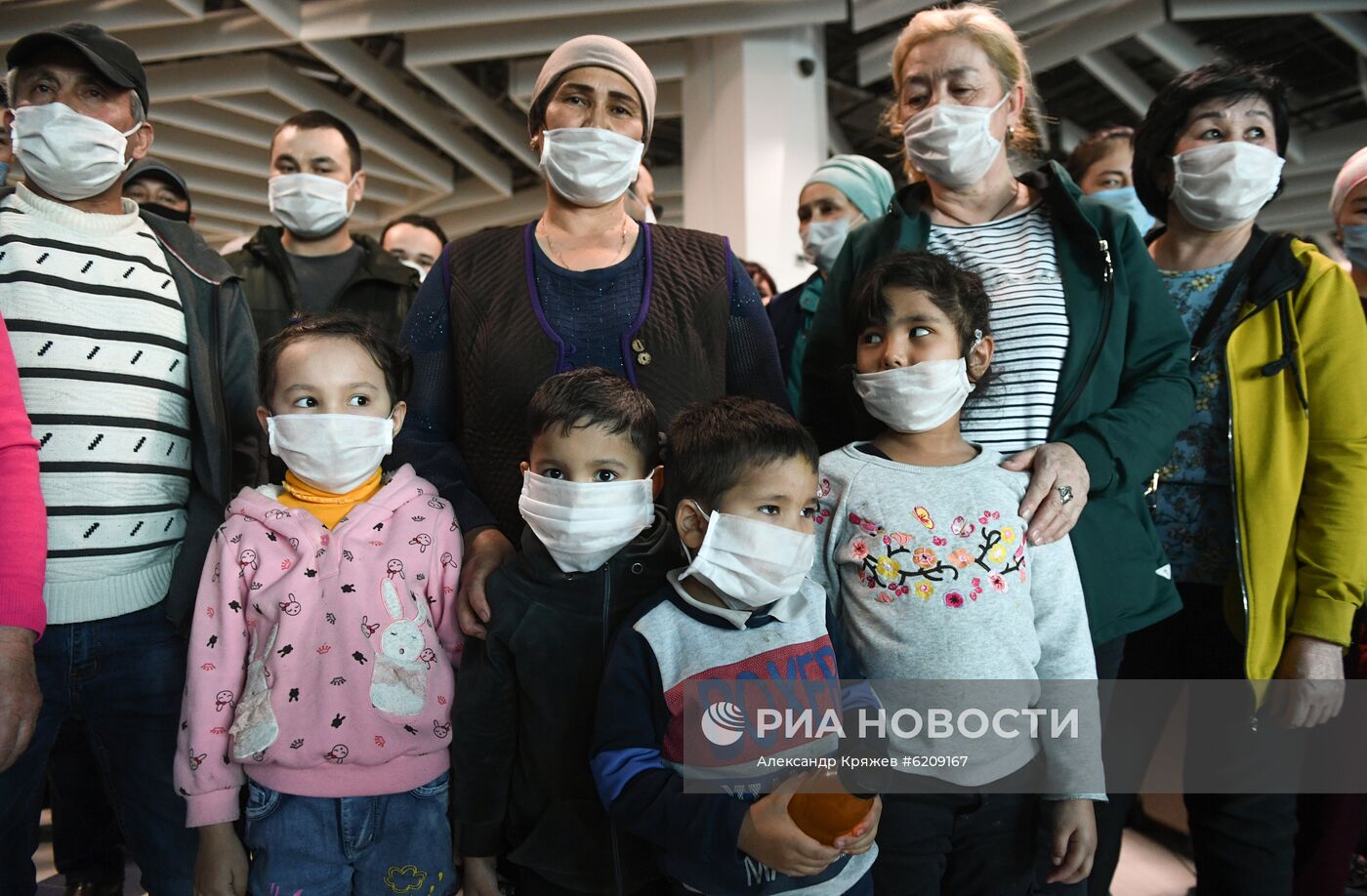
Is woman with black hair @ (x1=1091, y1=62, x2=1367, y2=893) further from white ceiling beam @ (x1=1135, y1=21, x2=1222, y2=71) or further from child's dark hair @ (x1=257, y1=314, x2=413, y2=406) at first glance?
white ceiling beam @ (x1=1135, y1=21, x2=1222, y2=71)

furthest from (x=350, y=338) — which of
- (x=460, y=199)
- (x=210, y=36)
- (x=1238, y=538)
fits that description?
(x=460, y=199)

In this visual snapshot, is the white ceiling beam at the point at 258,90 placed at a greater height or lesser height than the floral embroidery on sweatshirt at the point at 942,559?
greater

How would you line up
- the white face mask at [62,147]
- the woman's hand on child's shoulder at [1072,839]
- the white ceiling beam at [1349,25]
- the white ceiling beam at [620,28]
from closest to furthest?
the woman's hand on child's shoulder at [1072,839] → the white face mask at [62,147] → the white ceiling beam at [620,28] → the white ceiling beam at [1349,25]

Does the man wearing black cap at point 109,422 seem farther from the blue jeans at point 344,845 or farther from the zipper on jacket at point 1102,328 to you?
the zipper on jacket at point 1102,328

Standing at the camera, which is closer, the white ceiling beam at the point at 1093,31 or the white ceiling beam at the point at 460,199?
the white ceiling beam at the point at 1093,31

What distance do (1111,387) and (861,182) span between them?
1615 millimetres

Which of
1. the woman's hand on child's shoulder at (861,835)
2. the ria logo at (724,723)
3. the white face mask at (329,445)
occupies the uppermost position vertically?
the white face mask at (329,445)

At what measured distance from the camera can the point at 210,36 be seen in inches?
224

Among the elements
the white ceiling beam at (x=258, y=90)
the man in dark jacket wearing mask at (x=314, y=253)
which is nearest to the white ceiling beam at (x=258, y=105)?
the white ceiling beam at (x=258, y=90)

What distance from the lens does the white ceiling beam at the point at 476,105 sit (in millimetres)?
6336

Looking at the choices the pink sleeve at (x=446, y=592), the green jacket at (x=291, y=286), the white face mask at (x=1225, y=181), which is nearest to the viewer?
the pink sleeve at (x=446, y=592)

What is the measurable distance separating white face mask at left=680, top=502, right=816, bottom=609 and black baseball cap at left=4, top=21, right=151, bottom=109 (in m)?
1.31

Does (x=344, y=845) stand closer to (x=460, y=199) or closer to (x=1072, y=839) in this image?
(x=1072, y=839)

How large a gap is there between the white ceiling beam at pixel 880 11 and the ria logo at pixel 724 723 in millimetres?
5091
